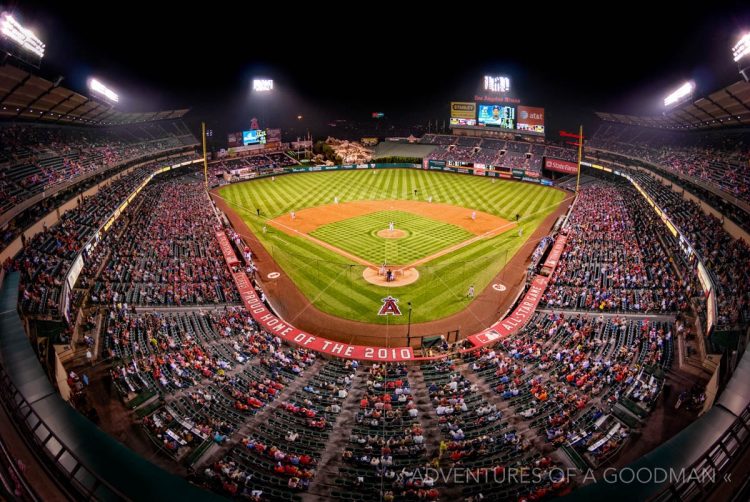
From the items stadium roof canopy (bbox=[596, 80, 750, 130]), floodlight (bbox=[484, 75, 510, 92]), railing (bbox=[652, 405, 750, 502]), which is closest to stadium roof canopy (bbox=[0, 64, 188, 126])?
railing (bbox=[652, 405, 750, 502])

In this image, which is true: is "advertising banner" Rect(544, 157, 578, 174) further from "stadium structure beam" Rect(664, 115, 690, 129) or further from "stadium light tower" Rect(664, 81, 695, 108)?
"stadium light tower" Rect(664, 81, 695, 108)

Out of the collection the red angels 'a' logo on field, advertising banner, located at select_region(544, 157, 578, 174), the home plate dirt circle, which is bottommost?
the red angels 'a' logo on field

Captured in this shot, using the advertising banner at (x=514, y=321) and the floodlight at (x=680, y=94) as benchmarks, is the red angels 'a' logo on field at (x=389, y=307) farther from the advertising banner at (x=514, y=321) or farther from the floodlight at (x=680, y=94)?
the floodlight at (x=680, y=94)

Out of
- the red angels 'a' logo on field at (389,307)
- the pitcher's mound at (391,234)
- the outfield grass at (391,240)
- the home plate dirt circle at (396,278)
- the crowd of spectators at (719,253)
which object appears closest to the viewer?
the crowd of spectators at (719,253)

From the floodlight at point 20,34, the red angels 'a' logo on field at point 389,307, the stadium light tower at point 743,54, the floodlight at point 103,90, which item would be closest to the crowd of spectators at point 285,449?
the red angels 'a' logo on field at point 389,307

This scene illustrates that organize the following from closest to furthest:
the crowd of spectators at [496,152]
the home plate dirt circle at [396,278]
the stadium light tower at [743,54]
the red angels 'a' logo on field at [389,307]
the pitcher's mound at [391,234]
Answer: the stadium light tower at [743,54]
the red angels 'a' logo on field at [389,307]
the home plate dirt circle at [396,278]
the pitcher's mound at [391,234]
the crowd of spectators at [496,152]

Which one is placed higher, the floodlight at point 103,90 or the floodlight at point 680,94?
the floodlight at point 103,90

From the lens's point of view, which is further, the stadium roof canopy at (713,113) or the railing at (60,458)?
the stadium roof canopy at (713,113)
